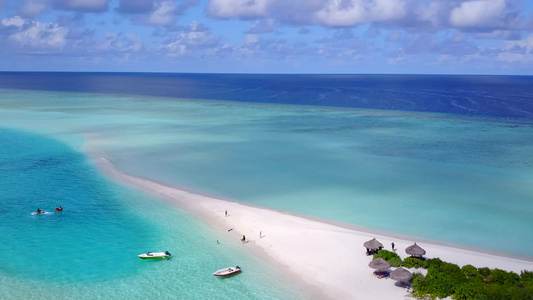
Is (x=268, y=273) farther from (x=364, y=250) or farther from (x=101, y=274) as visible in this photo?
(x=101, y=274)

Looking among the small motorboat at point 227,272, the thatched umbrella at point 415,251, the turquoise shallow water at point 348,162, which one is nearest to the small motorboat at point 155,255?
the small motorboat at point 227,272

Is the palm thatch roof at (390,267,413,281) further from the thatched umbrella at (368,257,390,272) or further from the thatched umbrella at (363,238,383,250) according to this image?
the thatched umbrella at (363,238,383,250)

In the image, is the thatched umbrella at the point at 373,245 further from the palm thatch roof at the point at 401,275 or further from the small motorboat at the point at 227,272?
the small motorboat at the point at 227,272

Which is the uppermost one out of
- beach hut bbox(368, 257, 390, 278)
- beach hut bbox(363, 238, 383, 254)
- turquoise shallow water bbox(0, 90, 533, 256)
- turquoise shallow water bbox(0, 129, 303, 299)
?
turquoise shallow water bbox(0, 90, 533, 256)

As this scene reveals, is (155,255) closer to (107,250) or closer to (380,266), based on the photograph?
(107,250)

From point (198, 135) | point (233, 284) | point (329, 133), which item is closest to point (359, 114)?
point (329, 133)

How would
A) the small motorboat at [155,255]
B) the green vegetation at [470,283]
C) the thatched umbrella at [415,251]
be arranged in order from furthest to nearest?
the small motorboat at [155,255]
the thatched umbrella at [415,251]
the green vegetation at [470,283]

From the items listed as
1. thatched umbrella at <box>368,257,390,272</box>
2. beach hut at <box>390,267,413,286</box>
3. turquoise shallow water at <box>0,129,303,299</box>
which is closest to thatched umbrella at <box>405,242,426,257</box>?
thatched umbrella at <box>368,257,390,272</box>
